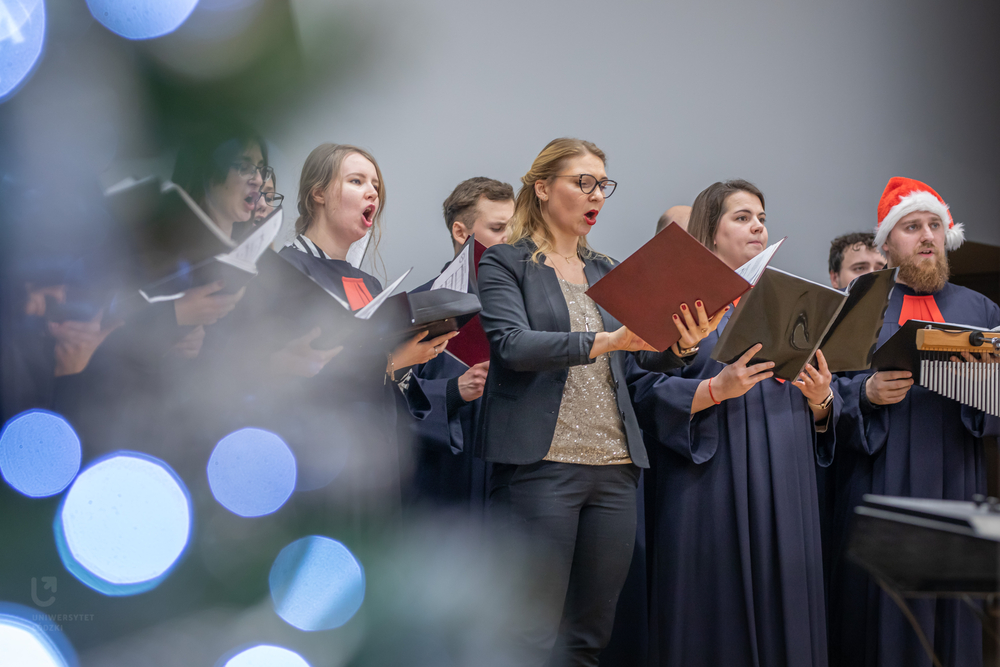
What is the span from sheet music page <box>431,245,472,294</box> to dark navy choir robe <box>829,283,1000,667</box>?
5.03 feet

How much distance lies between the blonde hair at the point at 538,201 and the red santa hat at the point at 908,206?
4.85 ft

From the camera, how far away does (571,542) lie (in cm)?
178

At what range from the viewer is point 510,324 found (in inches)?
72.8

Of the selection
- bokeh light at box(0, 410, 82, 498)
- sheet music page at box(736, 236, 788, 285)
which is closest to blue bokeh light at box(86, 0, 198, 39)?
bokeh light at box(0, 410, 82, 498)

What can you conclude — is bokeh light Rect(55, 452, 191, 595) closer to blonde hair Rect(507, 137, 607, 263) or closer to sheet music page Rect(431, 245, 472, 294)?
sheet music page Rect(431, 245, 472, 294)

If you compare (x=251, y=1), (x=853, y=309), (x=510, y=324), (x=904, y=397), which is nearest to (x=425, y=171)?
(x=510, y=324)

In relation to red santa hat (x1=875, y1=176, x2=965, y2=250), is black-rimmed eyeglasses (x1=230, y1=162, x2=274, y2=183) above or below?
below

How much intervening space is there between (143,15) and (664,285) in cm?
146

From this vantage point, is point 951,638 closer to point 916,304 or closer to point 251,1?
point 916,304

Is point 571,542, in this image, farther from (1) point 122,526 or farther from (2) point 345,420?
(1) point 122,526

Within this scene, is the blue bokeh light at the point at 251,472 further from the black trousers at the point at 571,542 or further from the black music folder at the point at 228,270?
the black trousers at the point at 571,542

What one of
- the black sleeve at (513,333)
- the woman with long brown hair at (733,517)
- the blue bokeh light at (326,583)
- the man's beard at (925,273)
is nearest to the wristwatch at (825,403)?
the woman with long brown hair at (733,517)

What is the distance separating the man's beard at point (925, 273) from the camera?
266 cm

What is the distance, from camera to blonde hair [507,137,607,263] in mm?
2041
